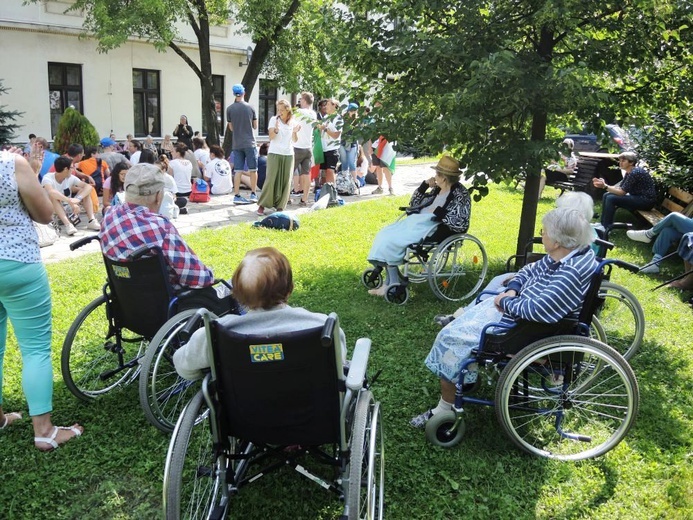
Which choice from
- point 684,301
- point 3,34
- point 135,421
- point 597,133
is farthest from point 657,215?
point 3,34

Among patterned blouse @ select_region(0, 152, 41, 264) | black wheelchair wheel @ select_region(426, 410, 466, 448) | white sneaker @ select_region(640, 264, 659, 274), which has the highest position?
patterned blouse @ select_region(0, 152, 41, 264)

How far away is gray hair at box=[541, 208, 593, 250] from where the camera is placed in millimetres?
3375

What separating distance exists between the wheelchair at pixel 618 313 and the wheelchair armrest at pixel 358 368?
190 cm

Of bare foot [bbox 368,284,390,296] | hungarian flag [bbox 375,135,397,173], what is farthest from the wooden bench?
hungarian flag [bbox 375,135,397,173]

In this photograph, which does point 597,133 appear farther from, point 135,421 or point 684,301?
point 135,421

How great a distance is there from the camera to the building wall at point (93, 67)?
1758 cm

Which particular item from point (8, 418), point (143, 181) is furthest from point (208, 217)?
point (8, 418)

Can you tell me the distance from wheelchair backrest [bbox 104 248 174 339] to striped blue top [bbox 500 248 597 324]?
1.91 meters

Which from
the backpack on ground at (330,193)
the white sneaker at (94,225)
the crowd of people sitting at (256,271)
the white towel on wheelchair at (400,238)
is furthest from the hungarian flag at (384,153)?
the white towel on wheelchair at (400,238)

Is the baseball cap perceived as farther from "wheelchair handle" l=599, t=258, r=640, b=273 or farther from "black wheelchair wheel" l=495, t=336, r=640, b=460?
"wheelchair handle" l=599, t=258, r=640, b=273

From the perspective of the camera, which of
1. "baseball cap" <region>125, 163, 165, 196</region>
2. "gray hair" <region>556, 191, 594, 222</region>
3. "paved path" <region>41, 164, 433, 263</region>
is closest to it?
"baseball cap" <region>125, 163, 165, 196</region>

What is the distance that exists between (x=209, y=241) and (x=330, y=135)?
4.15 meters

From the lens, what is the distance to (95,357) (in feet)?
14.4

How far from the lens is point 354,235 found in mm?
8602
